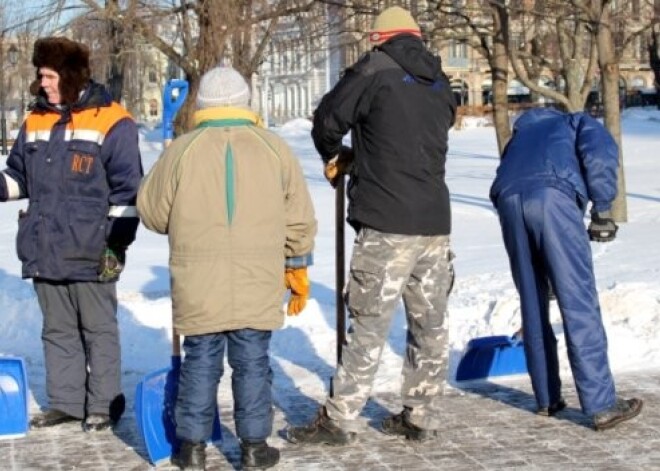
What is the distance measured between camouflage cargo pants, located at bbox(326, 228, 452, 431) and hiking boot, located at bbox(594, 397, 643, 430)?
76cm

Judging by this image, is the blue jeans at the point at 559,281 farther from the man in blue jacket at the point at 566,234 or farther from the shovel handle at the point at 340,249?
the shovel handle at the point at 340,249

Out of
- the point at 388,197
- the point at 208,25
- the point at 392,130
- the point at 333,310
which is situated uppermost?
the point at 208,25

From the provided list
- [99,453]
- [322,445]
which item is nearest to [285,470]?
[322,445]

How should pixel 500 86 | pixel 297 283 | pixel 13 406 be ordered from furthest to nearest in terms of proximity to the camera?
pixel 500 86
pixel 13 406
pixel 297 283

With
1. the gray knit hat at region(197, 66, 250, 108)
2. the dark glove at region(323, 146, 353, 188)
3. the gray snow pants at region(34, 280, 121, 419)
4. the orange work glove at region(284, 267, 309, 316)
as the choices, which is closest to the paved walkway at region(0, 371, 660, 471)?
the gray snow pants at region(34, 280, 121, 419)

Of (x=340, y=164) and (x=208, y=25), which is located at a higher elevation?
(x=208, y=25)

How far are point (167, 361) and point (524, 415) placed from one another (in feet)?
7.97

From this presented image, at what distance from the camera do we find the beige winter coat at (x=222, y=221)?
5082 mm

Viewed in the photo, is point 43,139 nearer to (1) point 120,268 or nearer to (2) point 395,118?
(1) point 120,268

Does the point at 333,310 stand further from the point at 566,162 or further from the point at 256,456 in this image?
the point at 256,456

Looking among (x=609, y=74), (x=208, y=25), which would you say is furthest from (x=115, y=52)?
(x=609, y=74)

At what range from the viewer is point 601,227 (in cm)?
596

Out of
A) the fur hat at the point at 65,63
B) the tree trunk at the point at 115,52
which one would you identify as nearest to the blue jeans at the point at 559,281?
the fur hat at the point at 65,63

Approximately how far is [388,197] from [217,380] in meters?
1.07
